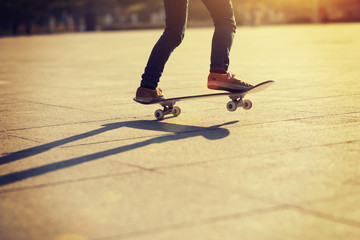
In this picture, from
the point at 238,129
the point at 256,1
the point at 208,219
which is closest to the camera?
the point at 208,219

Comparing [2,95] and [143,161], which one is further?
[2,95]

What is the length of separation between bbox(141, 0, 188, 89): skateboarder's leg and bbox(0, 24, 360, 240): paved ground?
0.48 m

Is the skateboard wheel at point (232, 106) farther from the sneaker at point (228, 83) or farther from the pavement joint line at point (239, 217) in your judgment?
the pavement joint line at point (239, 217)

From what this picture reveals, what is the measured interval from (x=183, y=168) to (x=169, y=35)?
7.33 feet

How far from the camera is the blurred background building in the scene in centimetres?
6041

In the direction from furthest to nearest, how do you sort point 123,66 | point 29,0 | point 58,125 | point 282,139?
1. point 29,0
2. point 123,66
3. point 58,125
4. point 282,139

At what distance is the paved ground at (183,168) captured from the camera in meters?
3.20

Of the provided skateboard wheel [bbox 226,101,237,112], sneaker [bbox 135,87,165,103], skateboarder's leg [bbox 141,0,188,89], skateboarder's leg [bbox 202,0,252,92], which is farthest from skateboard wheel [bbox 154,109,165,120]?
skateboard wheel [bbox 226,101,237,112]

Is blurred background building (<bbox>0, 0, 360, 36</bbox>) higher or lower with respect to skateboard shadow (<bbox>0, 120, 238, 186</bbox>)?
lower

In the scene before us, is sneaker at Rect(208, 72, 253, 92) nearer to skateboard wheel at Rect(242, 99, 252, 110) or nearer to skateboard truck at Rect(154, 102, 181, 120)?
skateboard wheel at Rect(242, 99, 252, 110)

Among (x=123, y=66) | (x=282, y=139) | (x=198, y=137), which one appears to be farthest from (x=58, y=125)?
(x=123, y=66)

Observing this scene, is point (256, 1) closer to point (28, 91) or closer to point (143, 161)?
point (28, 91)

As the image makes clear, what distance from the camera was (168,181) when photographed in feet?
13.1

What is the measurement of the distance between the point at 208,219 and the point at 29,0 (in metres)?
65.6
